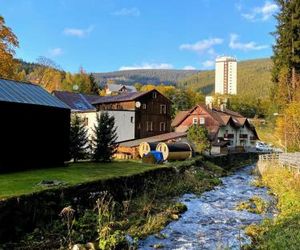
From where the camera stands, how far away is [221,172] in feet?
135

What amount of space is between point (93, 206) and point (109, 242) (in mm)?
4641

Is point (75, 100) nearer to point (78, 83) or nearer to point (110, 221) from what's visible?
point (78, 83)

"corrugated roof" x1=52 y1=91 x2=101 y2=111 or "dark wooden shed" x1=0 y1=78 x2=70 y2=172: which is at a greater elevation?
"corrugated roof" x1=52 y1=91 x2=101 y2=111

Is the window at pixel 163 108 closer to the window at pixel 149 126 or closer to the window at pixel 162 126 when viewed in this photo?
the window at pixel 162 126

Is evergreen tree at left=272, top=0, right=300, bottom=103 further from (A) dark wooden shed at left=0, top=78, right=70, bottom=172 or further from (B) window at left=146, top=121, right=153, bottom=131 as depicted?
(A) dark wooden shed at left=0, top=78, right=70, bottom=172

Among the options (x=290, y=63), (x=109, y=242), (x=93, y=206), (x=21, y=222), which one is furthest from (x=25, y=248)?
(x=290, y=63)

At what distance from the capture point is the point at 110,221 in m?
15.4

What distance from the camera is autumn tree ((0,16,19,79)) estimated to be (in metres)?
36.7

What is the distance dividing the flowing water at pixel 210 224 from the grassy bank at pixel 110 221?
59 centimetres

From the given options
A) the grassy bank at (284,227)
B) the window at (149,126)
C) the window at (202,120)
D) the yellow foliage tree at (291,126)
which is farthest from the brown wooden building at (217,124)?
the grassy bank at (284,227)

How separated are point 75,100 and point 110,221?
44215 mm

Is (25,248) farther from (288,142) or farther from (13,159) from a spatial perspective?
(288,142)

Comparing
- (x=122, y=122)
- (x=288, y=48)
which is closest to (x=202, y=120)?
(x=122, y=122)

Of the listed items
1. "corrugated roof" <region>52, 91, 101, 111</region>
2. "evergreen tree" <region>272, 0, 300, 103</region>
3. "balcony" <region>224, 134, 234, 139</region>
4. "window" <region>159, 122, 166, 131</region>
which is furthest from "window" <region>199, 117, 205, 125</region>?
"evergreen tree" <region>272, 0, 300, 103</region>
